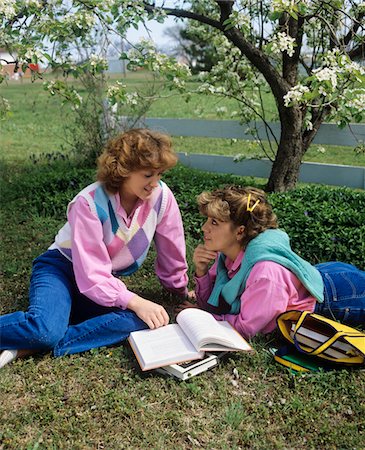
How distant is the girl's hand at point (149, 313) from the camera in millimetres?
3005

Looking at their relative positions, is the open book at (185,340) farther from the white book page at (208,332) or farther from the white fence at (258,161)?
the white fence at (258,161)

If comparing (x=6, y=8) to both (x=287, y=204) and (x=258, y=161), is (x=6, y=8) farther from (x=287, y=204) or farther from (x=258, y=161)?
(x=258, y=161)

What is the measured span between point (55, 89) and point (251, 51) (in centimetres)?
211

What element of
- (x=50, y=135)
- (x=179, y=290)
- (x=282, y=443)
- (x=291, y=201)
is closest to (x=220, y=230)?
(x=179, y=290)

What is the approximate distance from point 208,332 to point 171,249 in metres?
0.83

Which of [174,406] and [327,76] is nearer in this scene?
[174,406]

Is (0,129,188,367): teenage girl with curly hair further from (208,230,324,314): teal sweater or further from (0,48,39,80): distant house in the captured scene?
(0,48,39,80): distant house

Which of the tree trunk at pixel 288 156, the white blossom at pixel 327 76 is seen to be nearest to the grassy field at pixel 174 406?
the white blossom at pixel 327 76

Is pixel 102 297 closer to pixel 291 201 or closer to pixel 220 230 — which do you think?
pixel 220 230

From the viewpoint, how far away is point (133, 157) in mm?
3082

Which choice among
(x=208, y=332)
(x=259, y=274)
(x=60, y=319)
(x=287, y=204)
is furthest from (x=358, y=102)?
(x=60, y=319)

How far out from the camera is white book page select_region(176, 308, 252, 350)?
9.16 feet

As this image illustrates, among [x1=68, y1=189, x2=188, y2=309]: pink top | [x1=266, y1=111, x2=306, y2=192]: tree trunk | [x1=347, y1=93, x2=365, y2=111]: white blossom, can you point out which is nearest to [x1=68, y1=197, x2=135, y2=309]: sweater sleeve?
[x1=68, y1=189, x2=188, y2=309]: pink top

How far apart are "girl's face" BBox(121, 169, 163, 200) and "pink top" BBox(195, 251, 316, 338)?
72cm
